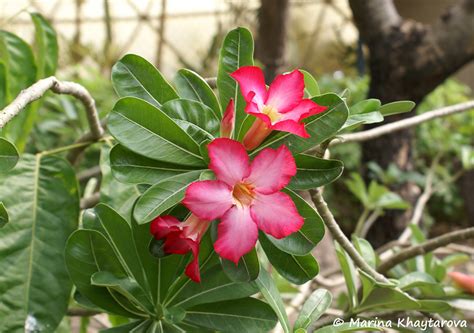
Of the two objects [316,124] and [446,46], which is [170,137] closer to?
[316,124]

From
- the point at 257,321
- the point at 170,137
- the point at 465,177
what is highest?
the point at 170,137

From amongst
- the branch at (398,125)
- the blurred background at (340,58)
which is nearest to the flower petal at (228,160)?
the branch at (398,125)

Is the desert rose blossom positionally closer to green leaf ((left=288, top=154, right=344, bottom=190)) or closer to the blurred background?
green leaf ((left=288, top=154, right=344, bottom=190))

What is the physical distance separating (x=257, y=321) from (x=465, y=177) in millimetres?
4422

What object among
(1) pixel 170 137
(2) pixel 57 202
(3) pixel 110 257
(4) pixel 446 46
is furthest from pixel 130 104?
(4) pixel 446 46

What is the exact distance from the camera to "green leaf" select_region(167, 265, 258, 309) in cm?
52

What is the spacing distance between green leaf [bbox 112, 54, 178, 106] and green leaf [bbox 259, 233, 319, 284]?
0.17m

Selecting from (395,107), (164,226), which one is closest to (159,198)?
(164,226)

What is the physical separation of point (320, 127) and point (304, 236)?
87 millimetres

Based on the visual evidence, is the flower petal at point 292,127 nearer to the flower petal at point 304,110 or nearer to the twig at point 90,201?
the flower petal at point 304,110

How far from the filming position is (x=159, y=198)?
43 centimetres

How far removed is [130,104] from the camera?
1.46 ft

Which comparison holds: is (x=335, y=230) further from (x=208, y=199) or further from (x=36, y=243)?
(x=36, y=243)

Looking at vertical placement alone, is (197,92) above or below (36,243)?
above
